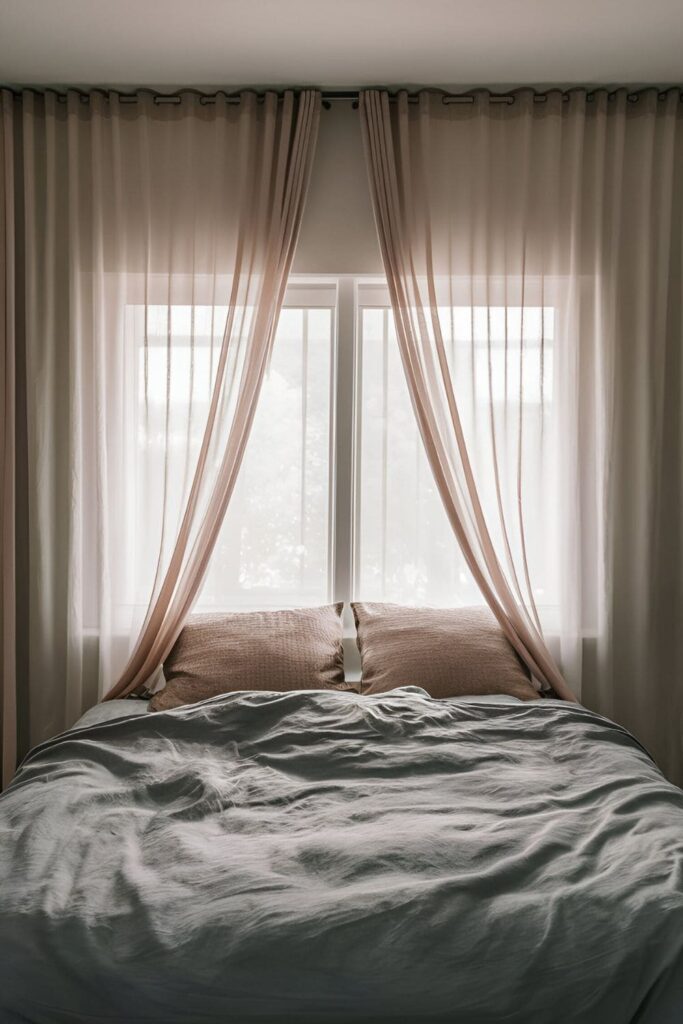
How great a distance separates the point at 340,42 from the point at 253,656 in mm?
2043

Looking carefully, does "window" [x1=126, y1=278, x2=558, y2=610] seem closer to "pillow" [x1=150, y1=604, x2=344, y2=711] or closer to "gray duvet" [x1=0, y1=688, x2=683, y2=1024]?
"pillow" [x1=150, y1=604, x2=344, y2=711]

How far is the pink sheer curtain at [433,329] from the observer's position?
124 inches

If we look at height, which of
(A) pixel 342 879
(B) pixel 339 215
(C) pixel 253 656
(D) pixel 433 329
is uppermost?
(B) pixel 339 215

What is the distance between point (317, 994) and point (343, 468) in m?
2.19

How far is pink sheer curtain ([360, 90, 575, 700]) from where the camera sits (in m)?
3.16

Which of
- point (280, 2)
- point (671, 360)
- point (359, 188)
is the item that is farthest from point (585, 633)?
point (280, 2)

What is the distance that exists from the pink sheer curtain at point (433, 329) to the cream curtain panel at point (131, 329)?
12.0 inches

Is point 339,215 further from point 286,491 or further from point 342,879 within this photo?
point 342,879

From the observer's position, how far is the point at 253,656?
2955 mm

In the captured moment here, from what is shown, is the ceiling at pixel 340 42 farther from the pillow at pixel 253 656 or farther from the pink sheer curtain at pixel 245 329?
the pillow at pixel 253 656

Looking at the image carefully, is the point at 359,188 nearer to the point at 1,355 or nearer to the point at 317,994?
the point at 1,355

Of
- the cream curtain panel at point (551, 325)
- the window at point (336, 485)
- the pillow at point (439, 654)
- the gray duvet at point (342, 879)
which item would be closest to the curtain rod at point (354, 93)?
the cream curtain panel at point (551, 325)

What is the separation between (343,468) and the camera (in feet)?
11.0

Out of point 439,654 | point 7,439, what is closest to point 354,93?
point 7,439
